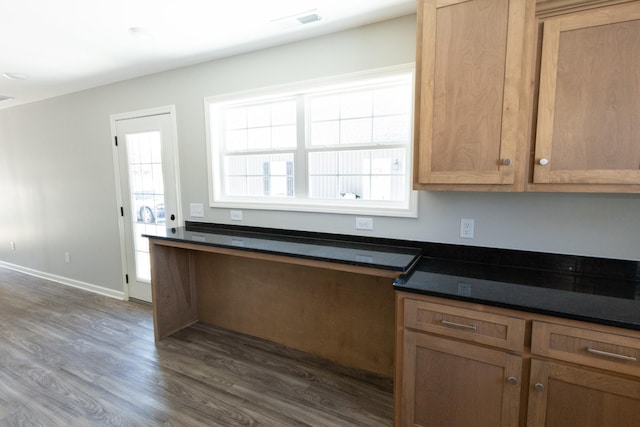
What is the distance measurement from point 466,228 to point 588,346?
35.2 inches

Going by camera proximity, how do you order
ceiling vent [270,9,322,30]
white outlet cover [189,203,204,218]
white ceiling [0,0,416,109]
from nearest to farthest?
white ceiling [0,0,416,109] → ceiling vent [270,9,322,30] → white outlet cover [189,203,204,218]

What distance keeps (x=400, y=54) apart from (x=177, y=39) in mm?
1625

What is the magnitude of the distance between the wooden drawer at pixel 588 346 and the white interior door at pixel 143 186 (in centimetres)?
308

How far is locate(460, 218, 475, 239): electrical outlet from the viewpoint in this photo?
6.79 ft

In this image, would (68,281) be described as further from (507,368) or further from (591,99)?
(591,99)

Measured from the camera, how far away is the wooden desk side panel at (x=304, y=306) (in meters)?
2.40

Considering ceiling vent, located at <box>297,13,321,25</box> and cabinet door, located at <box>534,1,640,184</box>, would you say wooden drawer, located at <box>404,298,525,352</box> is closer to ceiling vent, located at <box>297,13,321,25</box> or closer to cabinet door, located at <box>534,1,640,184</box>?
cabinet door, located at <box>534,1,640,184</box>

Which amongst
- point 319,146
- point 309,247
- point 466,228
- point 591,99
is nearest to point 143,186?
point 319,146

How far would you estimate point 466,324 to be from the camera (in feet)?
4.98

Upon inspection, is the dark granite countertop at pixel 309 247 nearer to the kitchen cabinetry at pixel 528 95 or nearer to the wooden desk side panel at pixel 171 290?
the wooden desk side panel at pixel 171 290

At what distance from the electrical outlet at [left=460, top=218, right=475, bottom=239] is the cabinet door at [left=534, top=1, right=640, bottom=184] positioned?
55cm

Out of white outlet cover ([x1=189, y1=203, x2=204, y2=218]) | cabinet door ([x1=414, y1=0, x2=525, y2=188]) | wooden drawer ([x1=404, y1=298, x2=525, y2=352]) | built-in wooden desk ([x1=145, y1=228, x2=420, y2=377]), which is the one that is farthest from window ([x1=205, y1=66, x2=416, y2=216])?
wooden drawer ([x1=404, y1=298, x2=525, y2=352])

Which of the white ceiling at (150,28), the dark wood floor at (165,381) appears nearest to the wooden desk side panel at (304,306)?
the dark wood floor at (165,381)

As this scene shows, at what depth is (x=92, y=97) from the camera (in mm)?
3752
